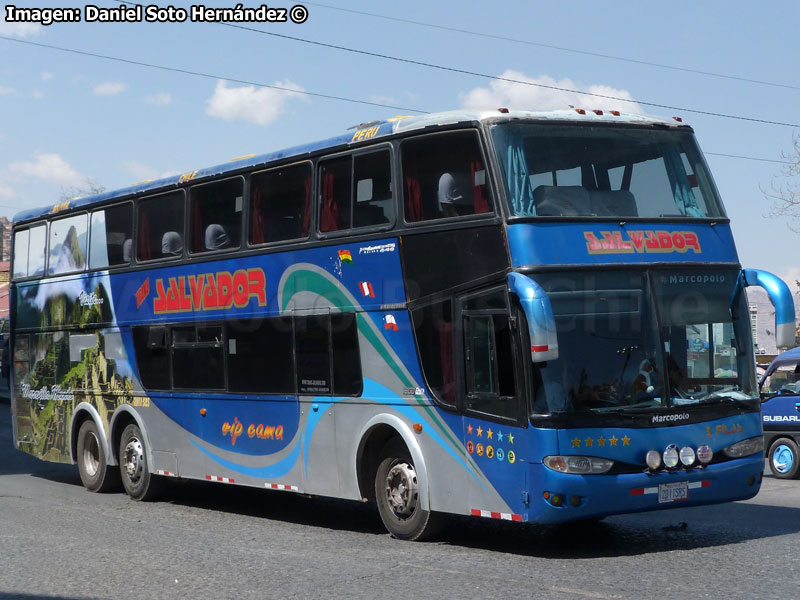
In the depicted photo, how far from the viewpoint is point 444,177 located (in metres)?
10.8

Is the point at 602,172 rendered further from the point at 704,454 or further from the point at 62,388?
the point at 62,388

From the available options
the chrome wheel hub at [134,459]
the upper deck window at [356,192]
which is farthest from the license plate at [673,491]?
the chrome wheel hub at [134,459]

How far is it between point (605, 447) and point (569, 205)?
2.19 meters

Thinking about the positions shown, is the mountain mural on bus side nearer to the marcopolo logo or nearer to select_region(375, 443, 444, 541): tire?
select_region(375, 443, 444, 541): tire

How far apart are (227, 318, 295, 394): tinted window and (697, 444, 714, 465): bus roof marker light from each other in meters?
4.69

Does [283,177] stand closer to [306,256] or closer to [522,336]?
[306,256]

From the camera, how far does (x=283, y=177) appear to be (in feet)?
42.6

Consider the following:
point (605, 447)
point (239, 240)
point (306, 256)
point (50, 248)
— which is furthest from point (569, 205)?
point (50, 248)

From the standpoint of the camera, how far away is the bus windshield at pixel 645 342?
9844 mm

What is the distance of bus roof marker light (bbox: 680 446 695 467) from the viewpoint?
33.3ft

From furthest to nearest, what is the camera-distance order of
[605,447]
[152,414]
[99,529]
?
[152,414], [99,529], [605,447]

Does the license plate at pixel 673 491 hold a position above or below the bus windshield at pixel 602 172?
below

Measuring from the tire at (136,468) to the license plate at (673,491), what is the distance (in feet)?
26.2

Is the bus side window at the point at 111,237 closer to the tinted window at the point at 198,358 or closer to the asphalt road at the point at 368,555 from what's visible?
the tinted window at the point at 198,358
